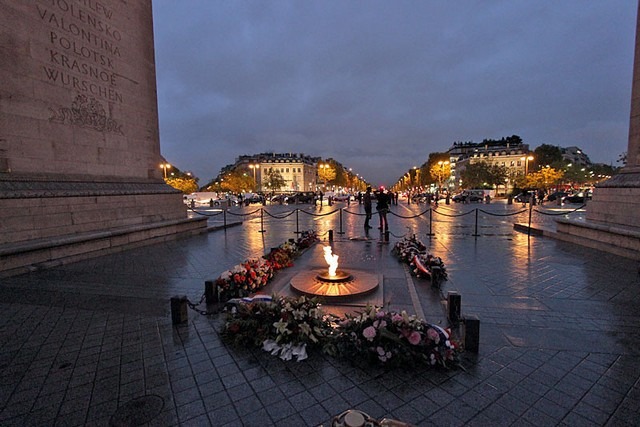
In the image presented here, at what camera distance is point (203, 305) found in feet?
17.8

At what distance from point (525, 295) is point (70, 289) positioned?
8.79m

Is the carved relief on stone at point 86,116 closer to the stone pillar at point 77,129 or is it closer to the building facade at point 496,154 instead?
the stone pillar at point 77,129

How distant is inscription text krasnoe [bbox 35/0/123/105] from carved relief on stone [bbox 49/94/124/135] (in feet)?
1.00

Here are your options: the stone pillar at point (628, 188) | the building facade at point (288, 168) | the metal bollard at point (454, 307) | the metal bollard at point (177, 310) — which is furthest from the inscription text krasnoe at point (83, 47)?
the building facade at point (288, 168)

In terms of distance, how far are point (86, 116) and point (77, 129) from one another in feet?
1.89

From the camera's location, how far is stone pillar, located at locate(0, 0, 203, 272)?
8.21 metres

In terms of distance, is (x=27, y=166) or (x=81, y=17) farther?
(x=81, y=17)

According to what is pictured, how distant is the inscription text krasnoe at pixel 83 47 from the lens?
9.12 metres

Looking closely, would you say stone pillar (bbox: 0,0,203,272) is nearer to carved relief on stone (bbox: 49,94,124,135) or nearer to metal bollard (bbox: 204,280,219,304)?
carved relief on stone (bbox: 49,94,124,135)

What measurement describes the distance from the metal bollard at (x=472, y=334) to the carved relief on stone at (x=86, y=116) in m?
11.8

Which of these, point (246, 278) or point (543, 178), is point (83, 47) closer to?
point (246, 278)

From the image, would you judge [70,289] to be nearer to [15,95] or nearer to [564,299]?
[15,95]

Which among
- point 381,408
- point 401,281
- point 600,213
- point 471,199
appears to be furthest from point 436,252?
point 471,199

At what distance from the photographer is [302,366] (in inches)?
139
